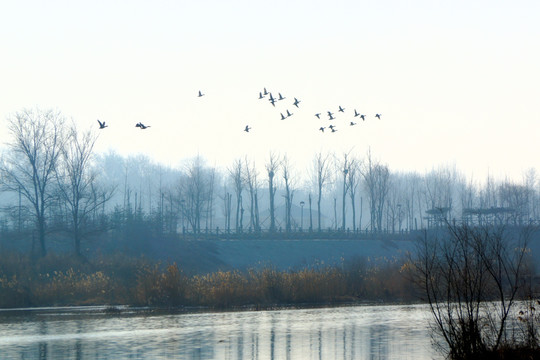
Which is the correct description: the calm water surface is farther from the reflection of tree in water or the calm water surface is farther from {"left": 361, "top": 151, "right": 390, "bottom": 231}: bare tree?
{"left": 361, "top": 151, "right": 390, "bottom": 231}: bare tree

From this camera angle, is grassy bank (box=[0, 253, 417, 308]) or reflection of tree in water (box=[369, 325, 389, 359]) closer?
reflection of tree in water (box=[369, 325, 389, 359])

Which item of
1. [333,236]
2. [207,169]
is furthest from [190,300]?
[207,169]

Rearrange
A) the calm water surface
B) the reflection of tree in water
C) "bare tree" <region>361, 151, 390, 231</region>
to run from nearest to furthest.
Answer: the reflection of tree in water
the calm water surface
"bare tree" <region>361, 151, 390, 231</region>

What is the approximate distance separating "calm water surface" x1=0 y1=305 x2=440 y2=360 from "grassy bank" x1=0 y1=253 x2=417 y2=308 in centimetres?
274

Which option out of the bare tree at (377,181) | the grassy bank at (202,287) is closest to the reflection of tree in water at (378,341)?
the grassy bank at (202,287)

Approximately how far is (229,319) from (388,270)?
593 inches

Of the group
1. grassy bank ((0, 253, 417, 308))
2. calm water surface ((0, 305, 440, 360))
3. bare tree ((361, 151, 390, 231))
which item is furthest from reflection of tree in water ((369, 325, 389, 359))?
bare tree ((361, 151, 390, 231))

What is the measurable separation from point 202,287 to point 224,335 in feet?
40.1

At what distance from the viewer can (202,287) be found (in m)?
35.8

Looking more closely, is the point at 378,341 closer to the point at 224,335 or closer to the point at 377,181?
the point at 224,335

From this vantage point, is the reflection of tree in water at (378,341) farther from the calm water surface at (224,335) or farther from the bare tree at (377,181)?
the bare tree at (377,181)

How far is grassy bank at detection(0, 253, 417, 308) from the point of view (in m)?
35.4

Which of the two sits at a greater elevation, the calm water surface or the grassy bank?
the grassy bank

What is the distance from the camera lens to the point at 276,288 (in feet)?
121
